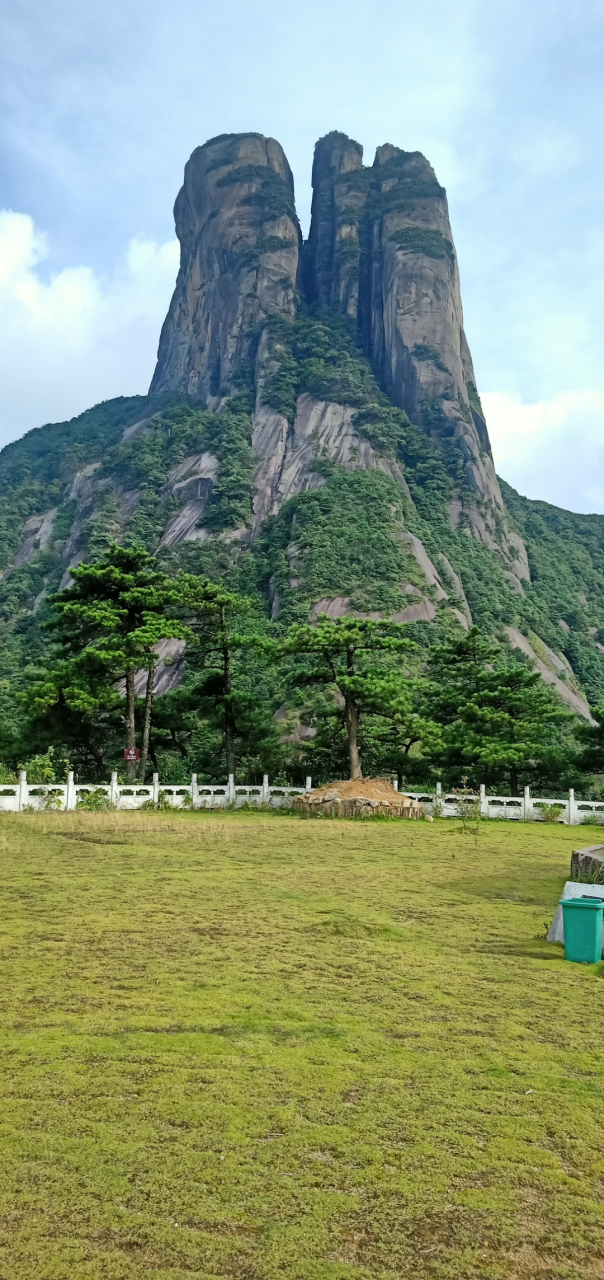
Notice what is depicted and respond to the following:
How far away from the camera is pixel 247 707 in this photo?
1038 inches

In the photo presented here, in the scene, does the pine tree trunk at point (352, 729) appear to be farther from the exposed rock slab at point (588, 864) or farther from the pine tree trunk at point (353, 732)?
the exposed rock slab at point (588, 864)

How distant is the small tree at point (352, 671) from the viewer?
966 inches

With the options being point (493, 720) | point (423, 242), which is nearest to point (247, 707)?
point (493, 720)

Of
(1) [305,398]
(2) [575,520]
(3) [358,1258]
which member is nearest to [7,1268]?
(3) [358,1258]

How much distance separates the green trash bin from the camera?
6.95 meters

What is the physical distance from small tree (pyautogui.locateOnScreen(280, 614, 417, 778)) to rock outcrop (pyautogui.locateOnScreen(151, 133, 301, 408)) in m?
70.1

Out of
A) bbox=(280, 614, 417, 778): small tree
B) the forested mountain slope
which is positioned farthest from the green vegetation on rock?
bbox=(280, 614, 417, 778): small tree

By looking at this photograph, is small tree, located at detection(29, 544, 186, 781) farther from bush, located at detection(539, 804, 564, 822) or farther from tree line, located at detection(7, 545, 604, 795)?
bush, located at detection(539, 804, 564, 822)

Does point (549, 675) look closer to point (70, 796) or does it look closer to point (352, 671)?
point (352, 671)

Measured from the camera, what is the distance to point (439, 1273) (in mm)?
2764

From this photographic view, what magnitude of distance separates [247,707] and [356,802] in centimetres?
661

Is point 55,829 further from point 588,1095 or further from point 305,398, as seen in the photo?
point 305,398

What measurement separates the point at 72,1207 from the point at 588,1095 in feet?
8.92

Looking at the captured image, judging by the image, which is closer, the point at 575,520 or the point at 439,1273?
the point at 439,1273
